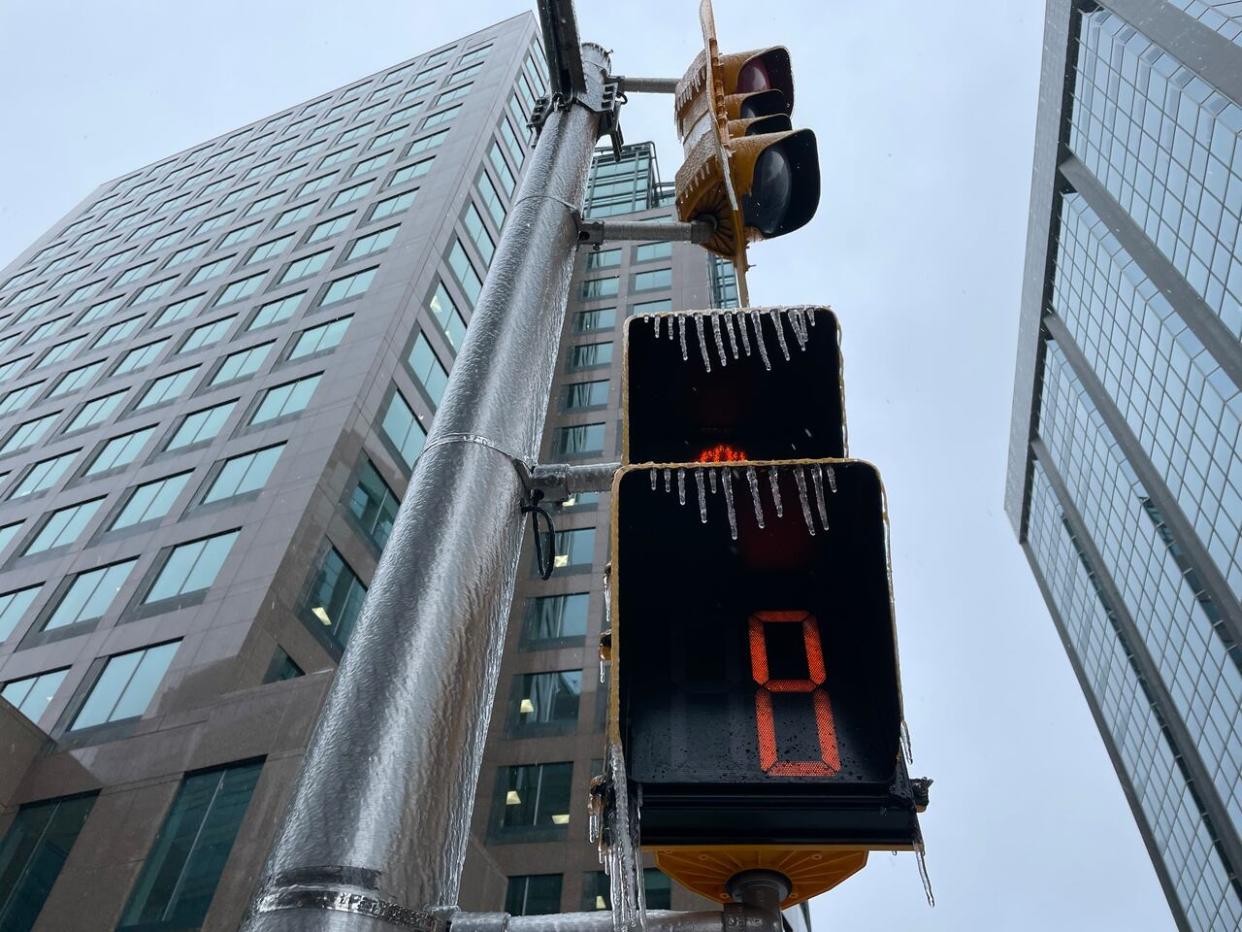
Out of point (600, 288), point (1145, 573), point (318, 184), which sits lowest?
point (1145, 573)

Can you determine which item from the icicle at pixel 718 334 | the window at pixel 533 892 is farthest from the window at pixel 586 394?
the icicle at pixel 718 334

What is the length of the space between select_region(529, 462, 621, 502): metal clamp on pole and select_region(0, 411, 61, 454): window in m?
39.8

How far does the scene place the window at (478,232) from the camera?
40000mm

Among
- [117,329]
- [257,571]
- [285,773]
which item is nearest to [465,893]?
[285,773]

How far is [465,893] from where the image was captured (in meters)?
22.2

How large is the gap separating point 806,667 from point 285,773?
18.7m

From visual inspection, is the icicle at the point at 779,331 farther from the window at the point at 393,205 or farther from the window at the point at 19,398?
the window at the point at 19,398

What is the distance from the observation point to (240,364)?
3406 centimetres

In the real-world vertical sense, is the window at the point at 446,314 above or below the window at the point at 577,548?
above

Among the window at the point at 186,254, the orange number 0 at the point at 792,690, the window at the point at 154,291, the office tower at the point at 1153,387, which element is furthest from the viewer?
the office tower at the point at 1153,387

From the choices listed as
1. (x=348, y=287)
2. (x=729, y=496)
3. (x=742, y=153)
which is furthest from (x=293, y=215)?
(x=729, y=496)

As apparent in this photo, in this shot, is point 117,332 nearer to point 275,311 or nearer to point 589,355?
point 275,311

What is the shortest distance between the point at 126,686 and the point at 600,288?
1432 inches

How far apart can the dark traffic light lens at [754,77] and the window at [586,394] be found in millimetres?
40843
